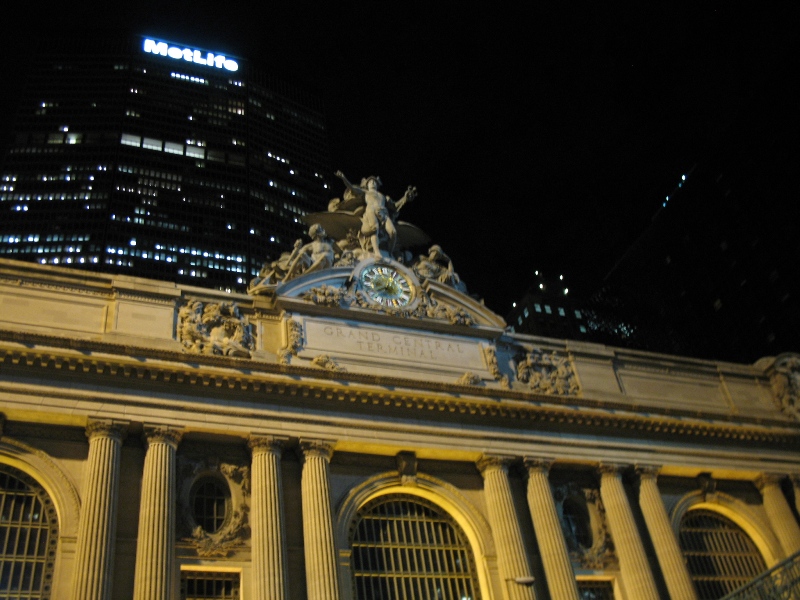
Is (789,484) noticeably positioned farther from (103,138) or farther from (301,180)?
(103,138)

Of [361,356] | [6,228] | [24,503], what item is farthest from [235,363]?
[6,228]

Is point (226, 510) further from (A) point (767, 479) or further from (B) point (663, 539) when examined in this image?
(A) point (767, 479)

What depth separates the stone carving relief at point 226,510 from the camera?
2689 centimetres

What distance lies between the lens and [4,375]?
26688 mm

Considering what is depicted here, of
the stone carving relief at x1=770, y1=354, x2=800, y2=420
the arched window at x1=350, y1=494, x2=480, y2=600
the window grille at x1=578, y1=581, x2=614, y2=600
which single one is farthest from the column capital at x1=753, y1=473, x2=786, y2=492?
the arched window at x1=350, y1=494, x2=480, y2=600

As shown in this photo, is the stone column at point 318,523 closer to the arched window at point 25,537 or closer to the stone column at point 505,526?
the stone column at point 505,526

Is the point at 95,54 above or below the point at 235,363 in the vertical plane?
above

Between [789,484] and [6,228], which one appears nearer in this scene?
[789,484]

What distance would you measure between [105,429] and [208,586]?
6177 mm

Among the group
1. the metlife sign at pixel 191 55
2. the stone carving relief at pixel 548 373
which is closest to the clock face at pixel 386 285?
the stone carving relief at pixel 548 373

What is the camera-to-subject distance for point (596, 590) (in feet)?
107

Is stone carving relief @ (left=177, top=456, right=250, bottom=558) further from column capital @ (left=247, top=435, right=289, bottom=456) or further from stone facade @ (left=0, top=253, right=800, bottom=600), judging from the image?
column capital @ (left=247, top=435, right=289, bottom=456)

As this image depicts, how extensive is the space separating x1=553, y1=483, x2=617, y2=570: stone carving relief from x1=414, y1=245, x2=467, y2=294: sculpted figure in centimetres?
1050

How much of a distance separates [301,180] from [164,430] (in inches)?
2578
